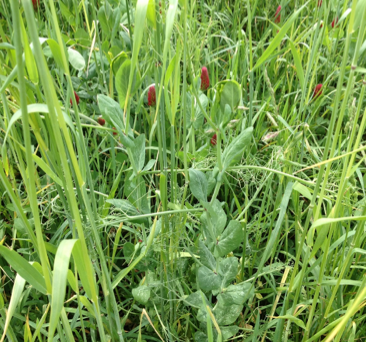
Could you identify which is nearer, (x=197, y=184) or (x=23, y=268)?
(x=23, y=268)

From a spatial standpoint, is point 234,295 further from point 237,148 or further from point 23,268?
point 23,268

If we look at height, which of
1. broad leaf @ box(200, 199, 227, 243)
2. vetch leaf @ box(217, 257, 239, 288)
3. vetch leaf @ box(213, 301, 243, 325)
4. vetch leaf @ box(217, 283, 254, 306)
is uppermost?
broad leaf @ box(200, 199, 227, 243)

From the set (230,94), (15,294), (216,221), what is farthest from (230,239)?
(15,294)

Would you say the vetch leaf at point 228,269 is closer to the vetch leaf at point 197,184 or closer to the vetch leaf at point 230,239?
the vetch leaf at point 230,239

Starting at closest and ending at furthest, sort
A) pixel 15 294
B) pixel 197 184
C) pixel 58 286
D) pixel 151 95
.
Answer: pixel 58 286 < pixel 15 294 < pixel 197 184 < pixel 151 95

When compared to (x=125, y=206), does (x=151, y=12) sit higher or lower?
higher

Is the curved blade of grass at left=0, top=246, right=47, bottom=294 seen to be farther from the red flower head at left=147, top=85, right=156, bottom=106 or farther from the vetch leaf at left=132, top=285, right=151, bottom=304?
the red flower head at left=147, top=85, right=156, bottom=106

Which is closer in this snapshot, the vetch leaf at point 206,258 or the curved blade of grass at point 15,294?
the curved blade of grass at point 15,294

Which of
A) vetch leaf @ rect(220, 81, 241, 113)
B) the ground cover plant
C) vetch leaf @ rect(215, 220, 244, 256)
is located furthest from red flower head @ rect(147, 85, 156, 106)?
vetch leaf @ rect(215, 220, 244, 256)

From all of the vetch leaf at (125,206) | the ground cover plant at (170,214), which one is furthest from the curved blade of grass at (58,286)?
the vetch leaf at (125,206)

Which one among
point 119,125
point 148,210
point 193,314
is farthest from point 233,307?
point 119,125

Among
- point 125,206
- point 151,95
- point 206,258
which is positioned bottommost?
point 206,258

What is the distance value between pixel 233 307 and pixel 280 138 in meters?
0.45

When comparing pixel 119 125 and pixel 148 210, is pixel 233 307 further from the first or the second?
pixel 119 125
